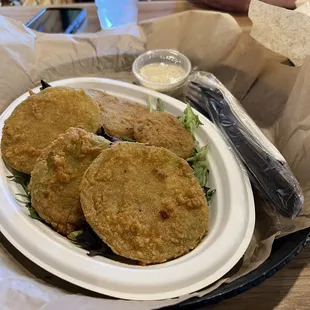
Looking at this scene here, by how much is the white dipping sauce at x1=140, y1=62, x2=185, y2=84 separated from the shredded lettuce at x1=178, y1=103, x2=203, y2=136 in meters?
0.31

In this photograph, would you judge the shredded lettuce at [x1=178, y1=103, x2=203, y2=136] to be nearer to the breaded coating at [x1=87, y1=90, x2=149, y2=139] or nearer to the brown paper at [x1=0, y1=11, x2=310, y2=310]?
the breaded coating at [x1=87, y1=90, x2=149, y2=139]

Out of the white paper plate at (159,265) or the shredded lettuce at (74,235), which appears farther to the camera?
the shredded lettuce at (74,235)

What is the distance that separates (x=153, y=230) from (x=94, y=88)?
0.89m

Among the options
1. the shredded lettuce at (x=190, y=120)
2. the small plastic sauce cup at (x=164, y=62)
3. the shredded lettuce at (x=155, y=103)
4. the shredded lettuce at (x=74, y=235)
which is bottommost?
the shredded lettuce at (x=74, y=235)

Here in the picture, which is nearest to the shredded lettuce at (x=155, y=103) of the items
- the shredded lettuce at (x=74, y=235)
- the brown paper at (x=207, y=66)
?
the brown paper at (x=207, y=66)

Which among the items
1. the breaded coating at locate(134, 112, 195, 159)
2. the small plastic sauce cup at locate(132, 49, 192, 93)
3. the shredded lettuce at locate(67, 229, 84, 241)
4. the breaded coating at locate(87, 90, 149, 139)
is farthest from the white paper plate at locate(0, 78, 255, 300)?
the small plastic sauce cup at locate(132, 49, 192, 93)

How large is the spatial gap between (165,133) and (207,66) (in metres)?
0.65

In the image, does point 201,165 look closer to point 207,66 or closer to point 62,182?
point 62,182

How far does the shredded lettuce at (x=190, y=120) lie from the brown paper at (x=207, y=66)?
0.37 metres

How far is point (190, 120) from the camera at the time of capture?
172 cm

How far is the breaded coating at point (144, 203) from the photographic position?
4.17ft

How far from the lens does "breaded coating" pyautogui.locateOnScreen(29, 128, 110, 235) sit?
4.45 ft

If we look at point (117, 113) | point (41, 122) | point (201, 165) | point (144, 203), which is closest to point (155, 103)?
point (117, 113)

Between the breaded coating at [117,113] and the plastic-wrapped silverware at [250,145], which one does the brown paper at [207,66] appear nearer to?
the plastic-wrapped silverware at [250,145]
